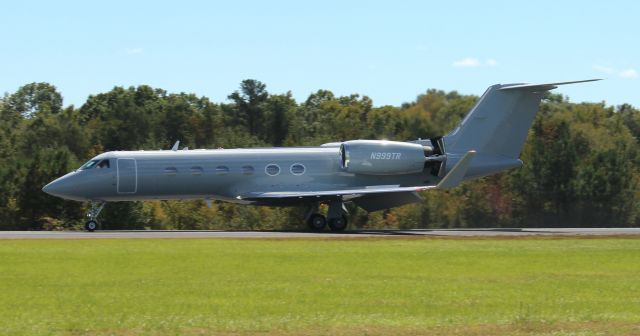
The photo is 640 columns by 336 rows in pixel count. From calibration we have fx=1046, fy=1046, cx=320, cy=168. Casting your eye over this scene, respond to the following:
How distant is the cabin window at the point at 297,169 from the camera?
123 feet

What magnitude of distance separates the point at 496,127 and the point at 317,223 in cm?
791

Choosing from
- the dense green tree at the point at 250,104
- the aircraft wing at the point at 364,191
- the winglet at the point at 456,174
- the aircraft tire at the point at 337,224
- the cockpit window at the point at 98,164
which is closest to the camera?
the winglet at the point at 456,174

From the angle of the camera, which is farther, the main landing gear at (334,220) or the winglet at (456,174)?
the main landing gear at (334,220)

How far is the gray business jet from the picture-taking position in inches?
1437

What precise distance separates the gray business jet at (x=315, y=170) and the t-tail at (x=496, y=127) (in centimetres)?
4

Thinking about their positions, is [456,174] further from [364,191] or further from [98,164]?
[98,164]

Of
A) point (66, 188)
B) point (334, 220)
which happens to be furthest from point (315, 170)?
point (66, 188)

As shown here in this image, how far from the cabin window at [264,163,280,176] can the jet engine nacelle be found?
242 cm

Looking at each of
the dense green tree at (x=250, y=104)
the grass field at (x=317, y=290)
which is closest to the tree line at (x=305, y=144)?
the dense green tree at (x=250, y=104)

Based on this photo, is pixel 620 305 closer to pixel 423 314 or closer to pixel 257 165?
pixel 423 314

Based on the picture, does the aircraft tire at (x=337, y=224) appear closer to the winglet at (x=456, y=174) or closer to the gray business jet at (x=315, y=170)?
the gray business jet at (x=315, y=170)

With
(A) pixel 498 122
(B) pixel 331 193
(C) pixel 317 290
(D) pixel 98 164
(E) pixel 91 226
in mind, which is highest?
(A) pixel 498 122

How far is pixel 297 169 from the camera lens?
37.6 m

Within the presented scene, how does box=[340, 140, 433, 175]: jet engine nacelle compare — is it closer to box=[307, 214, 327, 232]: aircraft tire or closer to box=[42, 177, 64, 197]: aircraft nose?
box=[307, 214, 327, 232]: aircraft tire
